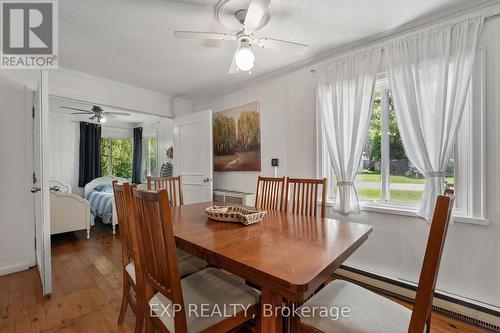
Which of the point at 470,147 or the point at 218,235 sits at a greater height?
the point at 470,147

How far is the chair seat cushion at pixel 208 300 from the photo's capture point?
3.36ft

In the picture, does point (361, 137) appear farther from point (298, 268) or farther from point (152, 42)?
point (152, 42)

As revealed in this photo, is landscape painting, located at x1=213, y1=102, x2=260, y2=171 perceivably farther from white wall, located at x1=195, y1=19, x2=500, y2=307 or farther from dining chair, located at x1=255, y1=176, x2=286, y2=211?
dining chair, located at x1=255, y1=176, x2=286, y2=211

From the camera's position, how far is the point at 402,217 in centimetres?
205

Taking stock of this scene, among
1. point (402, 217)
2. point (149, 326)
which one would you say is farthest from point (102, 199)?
point (402, 217)

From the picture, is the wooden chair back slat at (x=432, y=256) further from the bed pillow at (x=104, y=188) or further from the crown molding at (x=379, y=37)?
the bed pillow at (x=104, y=188)

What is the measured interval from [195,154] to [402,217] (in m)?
2.87

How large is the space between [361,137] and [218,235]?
1687 millimetres

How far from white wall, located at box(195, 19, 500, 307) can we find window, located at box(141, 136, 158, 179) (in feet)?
11.9

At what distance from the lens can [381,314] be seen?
1.02 meters

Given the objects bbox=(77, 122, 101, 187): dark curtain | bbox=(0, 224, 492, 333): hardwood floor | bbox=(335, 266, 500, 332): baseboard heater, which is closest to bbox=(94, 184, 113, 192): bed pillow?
bbox=(77, 122, 101, 187): dark curtain

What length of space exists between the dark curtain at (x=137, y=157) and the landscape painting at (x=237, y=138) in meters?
3.40

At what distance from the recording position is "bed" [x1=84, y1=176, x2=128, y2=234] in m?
3.89

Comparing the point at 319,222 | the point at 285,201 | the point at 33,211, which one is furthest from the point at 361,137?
the point at 33,211
